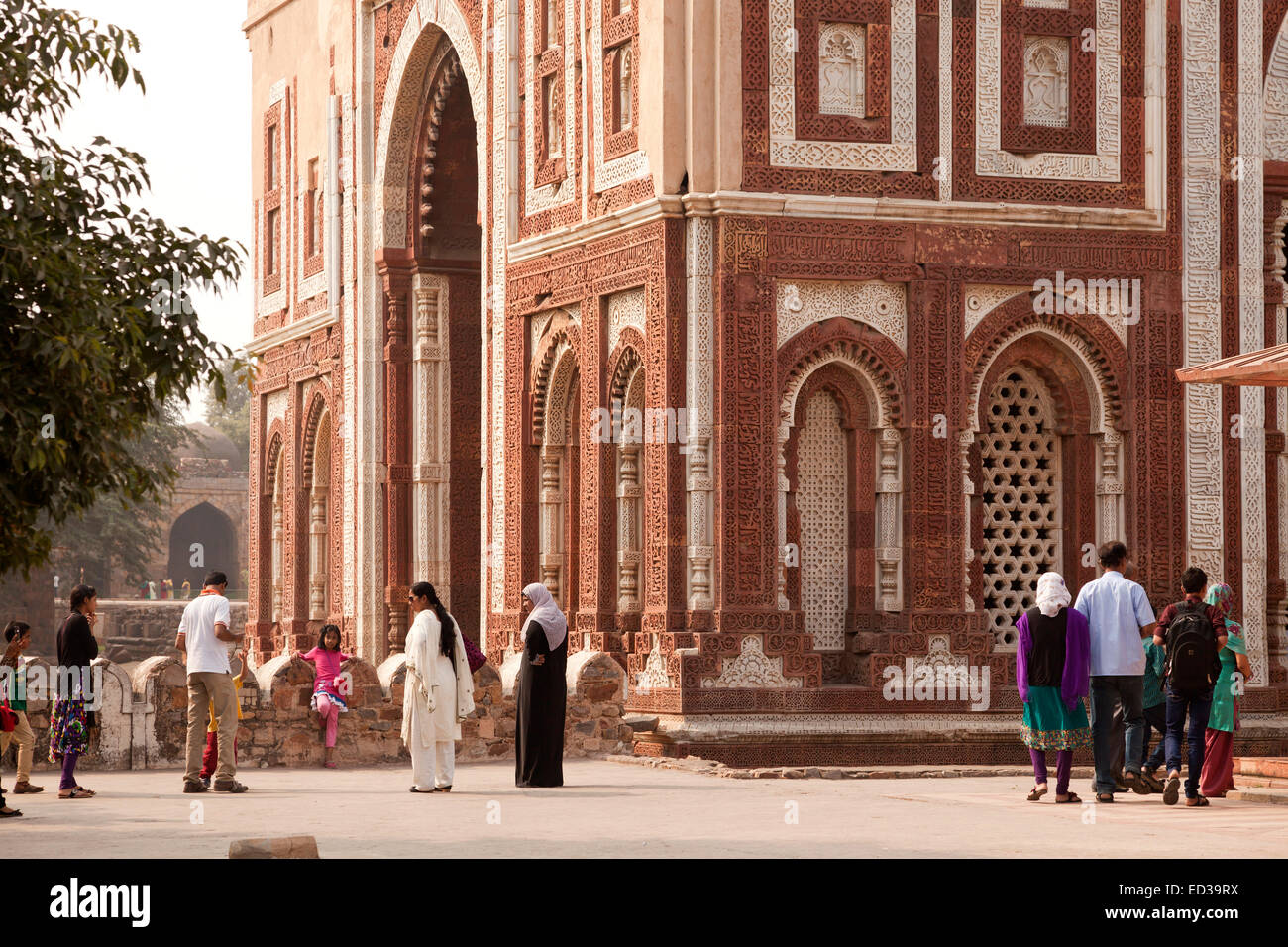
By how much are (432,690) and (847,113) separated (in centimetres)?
620

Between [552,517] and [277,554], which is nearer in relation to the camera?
[552,517]

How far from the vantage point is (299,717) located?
16.4 metres

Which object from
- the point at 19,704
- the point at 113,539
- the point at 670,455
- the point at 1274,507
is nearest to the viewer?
the point at 19,704

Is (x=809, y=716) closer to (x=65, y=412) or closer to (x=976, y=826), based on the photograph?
(x=976, y=826)

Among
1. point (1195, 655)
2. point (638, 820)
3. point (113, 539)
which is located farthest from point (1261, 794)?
point (113, 539)

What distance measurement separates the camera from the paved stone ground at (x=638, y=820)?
9945 millimetres

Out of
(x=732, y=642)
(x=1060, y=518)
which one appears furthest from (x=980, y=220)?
(x=732, y=642)

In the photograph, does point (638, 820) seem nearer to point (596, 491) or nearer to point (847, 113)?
point (596, 491)

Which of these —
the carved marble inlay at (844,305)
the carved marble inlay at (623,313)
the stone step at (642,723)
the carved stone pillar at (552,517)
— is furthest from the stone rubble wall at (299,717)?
the carved marble inlay at (844,305)

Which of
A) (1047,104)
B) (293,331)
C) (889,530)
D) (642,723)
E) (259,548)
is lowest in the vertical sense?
(642,723)

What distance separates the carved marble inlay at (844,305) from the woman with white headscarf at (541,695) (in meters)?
3.67

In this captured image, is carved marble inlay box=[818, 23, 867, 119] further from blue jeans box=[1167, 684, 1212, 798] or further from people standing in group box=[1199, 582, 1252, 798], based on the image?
blue jeans box=[1167, 684, 1212, 798]

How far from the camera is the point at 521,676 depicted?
47.2 ft

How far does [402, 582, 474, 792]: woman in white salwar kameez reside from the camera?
13.8 m
